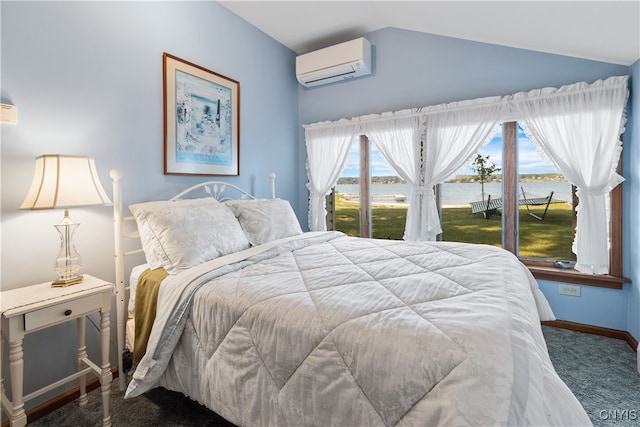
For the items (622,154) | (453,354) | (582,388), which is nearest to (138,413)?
(453,354)

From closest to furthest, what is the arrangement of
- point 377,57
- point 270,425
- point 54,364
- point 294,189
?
point 270,425, point 54,364, point 377,57, point 294,189

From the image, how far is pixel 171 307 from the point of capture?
60.8 inches

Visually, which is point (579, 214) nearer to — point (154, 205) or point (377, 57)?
point (377, 57)

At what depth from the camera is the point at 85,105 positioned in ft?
6.57

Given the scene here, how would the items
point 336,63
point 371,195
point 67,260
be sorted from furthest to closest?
point 371,195 → point 336,63 → point 67,260

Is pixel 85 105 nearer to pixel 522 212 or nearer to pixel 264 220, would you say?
pixel 264 220

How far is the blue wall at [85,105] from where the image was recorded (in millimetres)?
1725

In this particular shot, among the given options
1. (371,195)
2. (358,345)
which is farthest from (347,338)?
(371,195)

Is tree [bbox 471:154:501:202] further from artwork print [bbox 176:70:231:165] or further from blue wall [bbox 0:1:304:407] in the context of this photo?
blue wall [bbox 0:1:304:407]

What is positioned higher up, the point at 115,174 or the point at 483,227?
the point at 115,174

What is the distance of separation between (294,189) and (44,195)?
2.67 meters

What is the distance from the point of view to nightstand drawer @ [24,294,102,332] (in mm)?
1446

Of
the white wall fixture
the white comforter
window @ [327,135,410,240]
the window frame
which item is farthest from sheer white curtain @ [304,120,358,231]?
the white wall fixture

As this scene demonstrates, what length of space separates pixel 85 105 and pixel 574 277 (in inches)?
148
